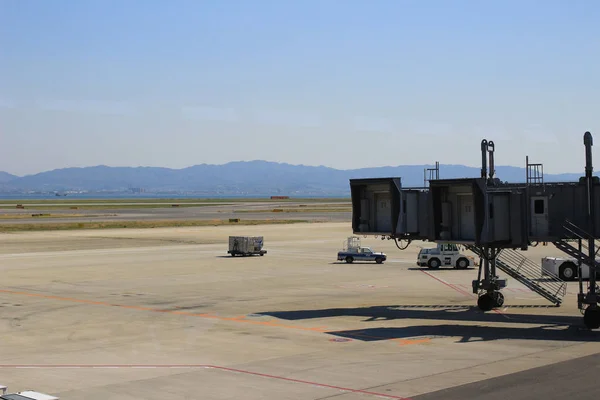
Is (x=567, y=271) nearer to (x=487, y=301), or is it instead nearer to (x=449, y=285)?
(x=449, y=285)

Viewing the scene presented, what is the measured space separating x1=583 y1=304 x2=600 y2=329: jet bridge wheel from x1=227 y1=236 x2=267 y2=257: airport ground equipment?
47.6m

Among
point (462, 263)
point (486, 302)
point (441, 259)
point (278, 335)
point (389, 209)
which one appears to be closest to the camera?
point (278, 335)

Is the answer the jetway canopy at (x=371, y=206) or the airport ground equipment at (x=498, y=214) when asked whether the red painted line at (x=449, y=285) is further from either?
the jetway canopy at (x=371, y=206)

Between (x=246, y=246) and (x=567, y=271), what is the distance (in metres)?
33.0

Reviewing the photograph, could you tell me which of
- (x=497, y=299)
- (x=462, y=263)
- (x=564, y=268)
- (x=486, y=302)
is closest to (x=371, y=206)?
(x=486, y=302)

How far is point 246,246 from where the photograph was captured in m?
79.3

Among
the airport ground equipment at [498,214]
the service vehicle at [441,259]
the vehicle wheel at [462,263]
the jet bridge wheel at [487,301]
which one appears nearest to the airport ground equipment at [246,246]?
the service vehicle at [441,259]

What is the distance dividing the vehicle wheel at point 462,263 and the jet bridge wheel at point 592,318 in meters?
32.6

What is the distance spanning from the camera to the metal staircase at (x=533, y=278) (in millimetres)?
42438

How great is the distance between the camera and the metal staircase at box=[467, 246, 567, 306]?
139ft

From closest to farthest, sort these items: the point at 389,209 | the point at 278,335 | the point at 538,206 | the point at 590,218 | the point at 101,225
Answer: the point at 278,335 < the point at 590,218 < the point at 538,206 < the point at 389,209 < the point at 101,225

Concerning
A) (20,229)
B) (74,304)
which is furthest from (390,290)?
(20,229)

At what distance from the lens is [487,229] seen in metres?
36.6

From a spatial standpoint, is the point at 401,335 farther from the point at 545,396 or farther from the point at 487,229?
the point at 545,396
